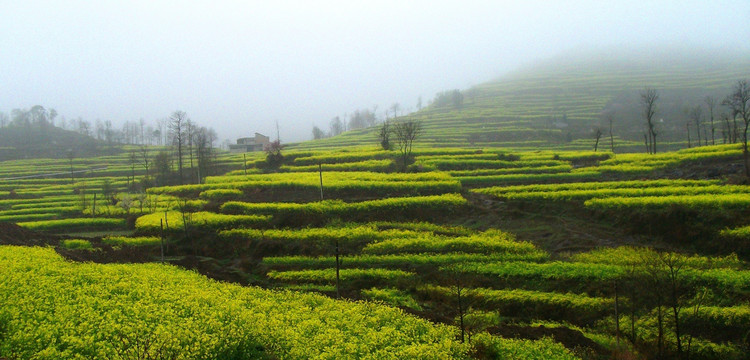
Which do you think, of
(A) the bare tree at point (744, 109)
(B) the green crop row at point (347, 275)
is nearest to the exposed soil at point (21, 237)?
(B) the green crop row at point (347, 275)

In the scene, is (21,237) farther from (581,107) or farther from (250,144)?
(581,107)

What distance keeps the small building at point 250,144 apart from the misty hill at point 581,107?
34.1 ft

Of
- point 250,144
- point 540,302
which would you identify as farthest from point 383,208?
point 250,144

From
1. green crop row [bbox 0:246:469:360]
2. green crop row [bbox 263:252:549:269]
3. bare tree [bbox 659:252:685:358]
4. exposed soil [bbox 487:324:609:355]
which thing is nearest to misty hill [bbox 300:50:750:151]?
green crop row [bbox 263:252:549:269]

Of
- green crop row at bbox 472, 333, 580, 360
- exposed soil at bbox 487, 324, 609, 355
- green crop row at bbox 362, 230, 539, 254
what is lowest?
exposed soil at bbox 487, 324, 609, 355

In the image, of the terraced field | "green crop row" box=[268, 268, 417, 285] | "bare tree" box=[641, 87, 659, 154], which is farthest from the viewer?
"bare tree" box=[641, 87, 659, 154]

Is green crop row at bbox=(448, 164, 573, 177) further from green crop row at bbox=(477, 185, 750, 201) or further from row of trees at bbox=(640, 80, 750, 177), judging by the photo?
row of trees at bbox=(640, 80, 750, 177)

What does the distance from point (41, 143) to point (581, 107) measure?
113 metres

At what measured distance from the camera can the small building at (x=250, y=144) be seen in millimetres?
93506

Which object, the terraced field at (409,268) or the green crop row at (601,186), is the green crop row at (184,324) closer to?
the terraced field at (409,268)

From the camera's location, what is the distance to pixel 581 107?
9788cm

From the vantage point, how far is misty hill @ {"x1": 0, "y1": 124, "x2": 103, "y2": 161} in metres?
93.1

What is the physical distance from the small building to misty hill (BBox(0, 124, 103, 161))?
29464 mm

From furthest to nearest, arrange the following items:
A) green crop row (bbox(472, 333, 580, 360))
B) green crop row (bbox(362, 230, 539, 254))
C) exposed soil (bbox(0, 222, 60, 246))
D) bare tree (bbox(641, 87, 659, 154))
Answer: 1. bare tree (bbox(641, 87, 659, 154))
2. exposed soil (bbox(0, 222, 60, 246))
3. green crop row (bbox(362, 230, 539, 254))
4. green crop row (bbox(472, 333, 580, 360))
